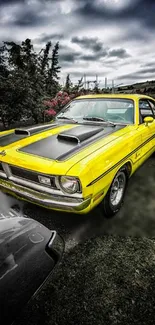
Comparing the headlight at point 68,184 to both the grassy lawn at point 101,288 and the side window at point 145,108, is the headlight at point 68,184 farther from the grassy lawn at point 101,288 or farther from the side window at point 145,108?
the side window at point 145,108

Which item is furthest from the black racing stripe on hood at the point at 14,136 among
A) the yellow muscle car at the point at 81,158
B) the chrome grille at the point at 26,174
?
the chrome grille at the point at 26,174

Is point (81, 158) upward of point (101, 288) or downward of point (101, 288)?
upward

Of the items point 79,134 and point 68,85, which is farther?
point 68,85

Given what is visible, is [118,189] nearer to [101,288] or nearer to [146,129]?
[146,129]

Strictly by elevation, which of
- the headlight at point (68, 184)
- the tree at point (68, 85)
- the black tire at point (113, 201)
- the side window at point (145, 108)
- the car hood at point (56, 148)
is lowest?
the black tire at point (113, 201)

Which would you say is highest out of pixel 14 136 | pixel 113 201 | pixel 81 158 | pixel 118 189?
pixel 14 136

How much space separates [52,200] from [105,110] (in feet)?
6.91

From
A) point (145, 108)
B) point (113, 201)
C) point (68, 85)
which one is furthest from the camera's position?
point (68, 85)

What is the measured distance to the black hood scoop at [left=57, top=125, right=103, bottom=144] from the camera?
8.24 ft

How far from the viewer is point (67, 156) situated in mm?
2148

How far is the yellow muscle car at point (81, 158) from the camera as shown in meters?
2.05

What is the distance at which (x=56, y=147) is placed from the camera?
239cm

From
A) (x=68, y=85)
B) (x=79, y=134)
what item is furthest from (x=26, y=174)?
(x=68, y=85)

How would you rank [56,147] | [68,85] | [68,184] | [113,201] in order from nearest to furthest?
[68,184], [56,147], [113,201], [68,85]
